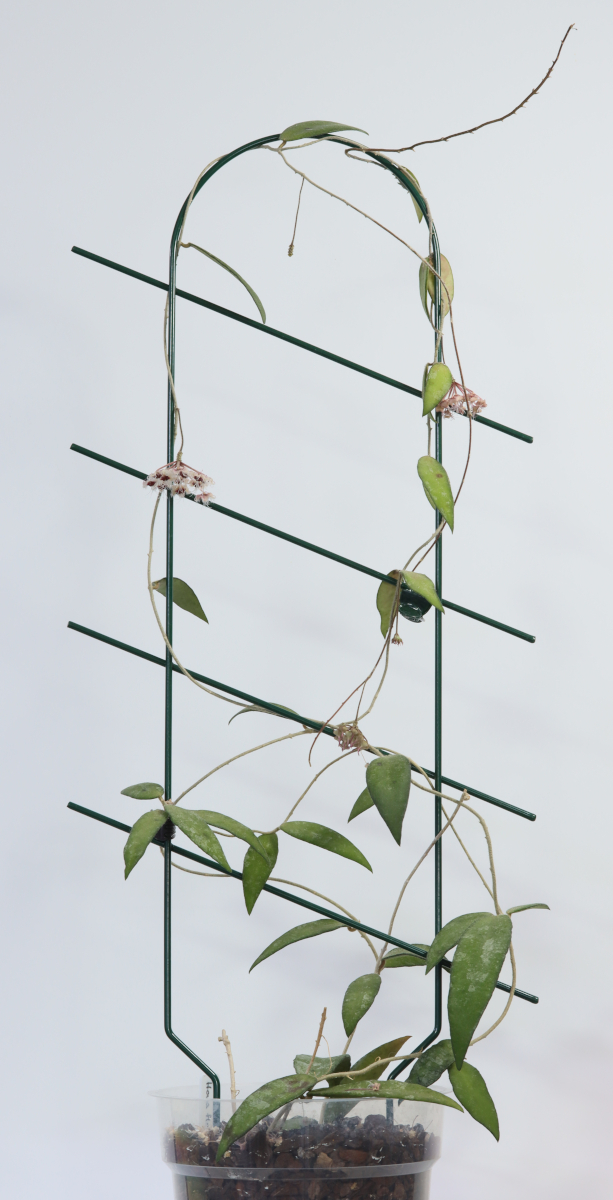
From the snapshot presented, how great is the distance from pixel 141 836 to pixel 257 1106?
0.71ft

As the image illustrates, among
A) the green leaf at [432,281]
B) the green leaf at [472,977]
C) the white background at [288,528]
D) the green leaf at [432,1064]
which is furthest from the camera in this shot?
the white background at [288,528]

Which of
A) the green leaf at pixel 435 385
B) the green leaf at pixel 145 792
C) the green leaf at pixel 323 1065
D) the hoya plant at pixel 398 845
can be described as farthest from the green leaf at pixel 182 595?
the green leaf at pixel 323 1065

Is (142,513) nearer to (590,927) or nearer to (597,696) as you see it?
(597,696)

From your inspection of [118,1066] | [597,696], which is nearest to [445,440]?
[597,696]

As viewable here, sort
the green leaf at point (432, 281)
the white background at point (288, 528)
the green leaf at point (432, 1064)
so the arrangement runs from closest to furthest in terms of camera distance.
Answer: the green leaf at point (432, 1064)
the green leaf at point (432, 281)
the white background at point (288, 528)

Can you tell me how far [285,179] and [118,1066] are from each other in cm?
106

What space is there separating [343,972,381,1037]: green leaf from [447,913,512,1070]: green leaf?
0.12 meters

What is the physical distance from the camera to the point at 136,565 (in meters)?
1.14

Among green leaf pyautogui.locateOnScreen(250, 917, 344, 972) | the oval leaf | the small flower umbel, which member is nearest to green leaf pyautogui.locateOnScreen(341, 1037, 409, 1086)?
the oval leaf

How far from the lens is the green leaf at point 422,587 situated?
809mm

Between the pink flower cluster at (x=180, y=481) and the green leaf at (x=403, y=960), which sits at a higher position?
the pink flower cluster at (x=180, y=481)

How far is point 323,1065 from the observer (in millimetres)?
824

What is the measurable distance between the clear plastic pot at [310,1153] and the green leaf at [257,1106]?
2cm

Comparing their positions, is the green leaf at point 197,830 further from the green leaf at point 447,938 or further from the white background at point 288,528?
the white background at point 288,528
